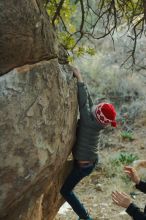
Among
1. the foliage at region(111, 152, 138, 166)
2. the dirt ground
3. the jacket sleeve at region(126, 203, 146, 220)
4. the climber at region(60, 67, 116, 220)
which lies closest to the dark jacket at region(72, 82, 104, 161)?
the climber at region(60, 67, 116, 220)

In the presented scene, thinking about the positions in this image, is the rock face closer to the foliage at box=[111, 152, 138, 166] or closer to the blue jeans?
the blue jeans

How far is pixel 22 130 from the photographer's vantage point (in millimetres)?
3236

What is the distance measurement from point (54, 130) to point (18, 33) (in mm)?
874

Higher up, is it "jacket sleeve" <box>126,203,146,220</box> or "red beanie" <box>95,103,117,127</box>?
"red beanie" <box>95,103,117,127</box>

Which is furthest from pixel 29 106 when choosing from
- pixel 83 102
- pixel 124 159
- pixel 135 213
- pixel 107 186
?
pixel 124 159

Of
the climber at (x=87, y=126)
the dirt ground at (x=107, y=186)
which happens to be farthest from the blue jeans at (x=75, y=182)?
the dirt ground at (x=107, y=186)

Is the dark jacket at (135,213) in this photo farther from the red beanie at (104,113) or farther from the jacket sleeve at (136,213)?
the red beanie at (104,113)

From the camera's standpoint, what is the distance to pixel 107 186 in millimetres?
7641

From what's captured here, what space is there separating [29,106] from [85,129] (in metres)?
0.93

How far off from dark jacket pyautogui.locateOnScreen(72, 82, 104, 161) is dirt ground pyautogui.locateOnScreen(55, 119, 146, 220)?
2254 millimetres

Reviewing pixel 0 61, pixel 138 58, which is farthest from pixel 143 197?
pixel 138 58

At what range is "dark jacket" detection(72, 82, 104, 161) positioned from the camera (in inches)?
158

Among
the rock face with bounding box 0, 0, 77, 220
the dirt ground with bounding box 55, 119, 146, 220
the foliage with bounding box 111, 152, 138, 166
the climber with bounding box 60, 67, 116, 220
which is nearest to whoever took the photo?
the rock face with bounding box 0, 0, 77, 220

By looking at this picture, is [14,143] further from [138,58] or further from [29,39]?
[138,58]
